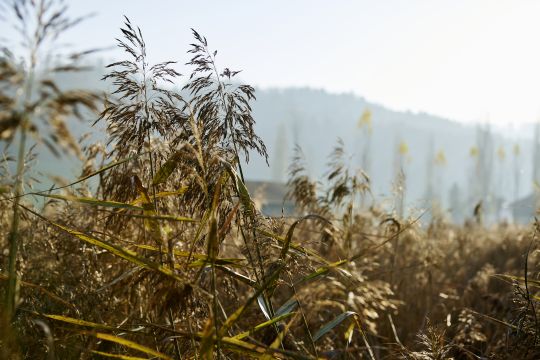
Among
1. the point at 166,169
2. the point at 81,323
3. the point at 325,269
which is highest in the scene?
the point at 166,169

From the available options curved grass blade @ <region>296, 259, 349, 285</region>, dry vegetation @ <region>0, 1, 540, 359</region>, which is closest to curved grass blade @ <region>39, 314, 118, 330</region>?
dry vegetation @ <region>0, 1, 540, 359</region>

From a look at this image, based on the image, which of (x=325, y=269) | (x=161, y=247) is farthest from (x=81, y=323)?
(x=325, y=269)

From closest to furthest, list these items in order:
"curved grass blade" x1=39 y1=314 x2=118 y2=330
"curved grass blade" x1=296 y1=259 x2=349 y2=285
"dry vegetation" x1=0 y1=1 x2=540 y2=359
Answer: "dry vegetation" x1=0 y1=1 x2=540 y2=359 < "curved grass blade" x1=39 y1=314 x2=118 y2=330 < "curved grass blade" x1=296 y1=259 x2=349 y2=285

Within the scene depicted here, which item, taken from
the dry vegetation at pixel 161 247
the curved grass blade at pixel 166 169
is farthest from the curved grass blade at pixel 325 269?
the curved grass blade at pixel 166 169

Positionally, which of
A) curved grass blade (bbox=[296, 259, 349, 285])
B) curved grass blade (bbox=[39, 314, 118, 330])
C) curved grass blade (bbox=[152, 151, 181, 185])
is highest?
curved grass blade (bbox=[152, 151, 181, 185])

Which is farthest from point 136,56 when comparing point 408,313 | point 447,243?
point 447,243

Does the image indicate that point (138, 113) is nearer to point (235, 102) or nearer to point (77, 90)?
point (235, 102)

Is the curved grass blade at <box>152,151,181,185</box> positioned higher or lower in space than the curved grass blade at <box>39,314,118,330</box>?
higher

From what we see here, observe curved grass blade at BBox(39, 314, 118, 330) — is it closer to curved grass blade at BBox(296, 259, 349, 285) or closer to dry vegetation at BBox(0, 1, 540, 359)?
dry vegetation at BBox(0, 1, 540, 359)

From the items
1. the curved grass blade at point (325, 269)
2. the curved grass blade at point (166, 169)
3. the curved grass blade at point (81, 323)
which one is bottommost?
the curved grass blade at point (81, 323)

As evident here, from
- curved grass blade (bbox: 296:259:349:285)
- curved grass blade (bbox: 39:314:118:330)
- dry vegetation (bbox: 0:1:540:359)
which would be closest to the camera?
dry vegetation (bbox: 0:1:540:359)

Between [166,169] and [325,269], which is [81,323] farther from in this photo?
[325,269]

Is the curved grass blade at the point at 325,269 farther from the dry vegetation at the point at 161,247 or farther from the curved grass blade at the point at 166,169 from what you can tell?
the curved grass blade at the point at 166,169

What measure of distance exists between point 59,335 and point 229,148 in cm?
108
